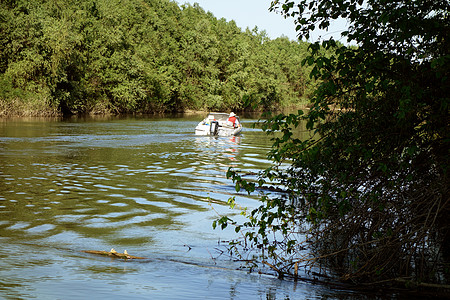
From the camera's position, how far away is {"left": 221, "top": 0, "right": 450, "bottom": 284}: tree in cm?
639

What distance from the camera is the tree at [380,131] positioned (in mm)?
6395

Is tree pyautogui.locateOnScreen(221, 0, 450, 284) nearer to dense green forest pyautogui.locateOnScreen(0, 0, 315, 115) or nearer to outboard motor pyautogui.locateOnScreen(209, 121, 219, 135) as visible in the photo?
dense green forest pyautogui.locateOnScreen(0, 0, 315, 115)

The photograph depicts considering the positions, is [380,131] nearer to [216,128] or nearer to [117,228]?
[117,228]

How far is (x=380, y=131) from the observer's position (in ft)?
23.0

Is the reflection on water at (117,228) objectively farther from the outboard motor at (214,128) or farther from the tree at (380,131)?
the outboard motor at (214,128)

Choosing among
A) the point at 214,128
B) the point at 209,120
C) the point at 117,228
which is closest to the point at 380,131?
the point at 117,228

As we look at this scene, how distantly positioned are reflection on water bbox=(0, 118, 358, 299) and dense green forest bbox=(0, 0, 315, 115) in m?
15.0

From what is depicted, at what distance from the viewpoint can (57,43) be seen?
5412 cm

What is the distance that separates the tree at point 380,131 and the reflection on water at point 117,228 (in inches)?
41.1

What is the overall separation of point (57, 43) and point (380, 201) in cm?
5172

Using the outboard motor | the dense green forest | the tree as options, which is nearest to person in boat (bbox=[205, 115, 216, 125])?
the outboard motor

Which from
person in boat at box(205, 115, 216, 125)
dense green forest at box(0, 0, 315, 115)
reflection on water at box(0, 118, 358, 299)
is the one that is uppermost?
dense green forest at box(0, 0, 315, 115)

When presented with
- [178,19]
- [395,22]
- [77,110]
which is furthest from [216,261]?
[178,19]

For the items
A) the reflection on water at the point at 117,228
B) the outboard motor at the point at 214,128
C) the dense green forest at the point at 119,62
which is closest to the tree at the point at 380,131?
the reflection on water at the point at 117,228
